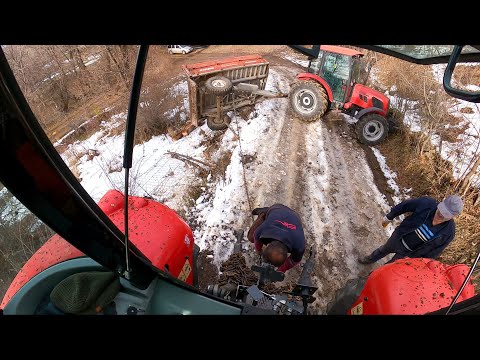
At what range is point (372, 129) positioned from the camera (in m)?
7.82

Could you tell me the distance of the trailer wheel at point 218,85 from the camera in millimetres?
7695

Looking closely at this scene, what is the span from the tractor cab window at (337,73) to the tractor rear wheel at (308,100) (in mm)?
320

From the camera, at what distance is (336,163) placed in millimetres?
7555

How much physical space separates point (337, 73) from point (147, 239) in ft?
23.4

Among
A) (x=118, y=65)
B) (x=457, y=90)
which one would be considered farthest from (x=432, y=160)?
(x=118, y=65)

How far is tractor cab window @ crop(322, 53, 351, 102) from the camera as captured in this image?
792 cm

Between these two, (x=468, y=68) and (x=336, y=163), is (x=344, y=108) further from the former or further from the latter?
(x=468, y=68)

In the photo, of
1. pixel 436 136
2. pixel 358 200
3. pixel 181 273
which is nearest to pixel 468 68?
pixel 436 136

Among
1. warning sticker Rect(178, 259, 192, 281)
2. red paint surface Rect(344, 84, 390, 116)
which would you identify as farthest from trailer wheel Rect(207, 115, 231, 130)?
warning sticker Rect(178, 259, 192, 281)

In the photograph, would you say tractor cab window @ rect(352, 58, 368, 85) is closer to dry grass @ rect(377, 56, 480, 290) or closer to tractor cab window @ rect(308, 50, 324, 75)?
tractor cab window @ rect(308, 50, 324, 75)

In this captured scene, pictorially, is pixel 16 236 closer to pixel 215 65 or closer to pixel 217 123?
pixel 217 123

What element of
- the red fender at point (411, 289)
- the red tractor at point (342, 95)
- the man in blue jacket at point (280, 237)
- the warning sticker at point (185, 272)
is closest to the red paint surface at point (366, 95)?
the red tractor at point (342, 95)
